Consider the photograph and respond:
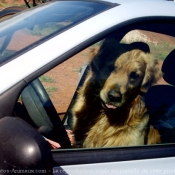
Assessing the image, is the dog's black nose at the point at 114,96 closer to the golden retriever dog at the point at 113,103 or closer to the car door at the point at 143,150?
the golden retriever dog at the point at 113,103

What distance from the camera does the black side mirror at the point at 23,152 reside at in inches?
60.5

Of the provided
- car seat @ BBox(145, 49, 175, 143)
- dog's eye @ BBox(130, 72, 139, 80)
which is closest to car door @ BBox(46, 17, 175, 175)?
car seat @ BBox(145, 49, 175, 143)

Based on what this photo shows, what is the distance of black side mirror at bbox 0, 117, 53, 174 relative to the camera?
154cm

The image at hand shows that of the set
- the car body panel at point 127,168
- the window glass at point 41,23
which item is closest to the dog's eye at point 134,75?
the window glass at point 41,23

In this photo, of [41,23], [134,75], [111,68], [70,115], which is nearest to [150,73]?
[134,75]

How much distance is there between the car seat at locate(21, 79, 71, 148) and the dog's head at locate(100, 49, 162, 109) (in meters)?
0.34

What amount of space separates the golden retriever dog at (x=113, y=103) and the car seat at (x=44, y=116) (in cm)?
13

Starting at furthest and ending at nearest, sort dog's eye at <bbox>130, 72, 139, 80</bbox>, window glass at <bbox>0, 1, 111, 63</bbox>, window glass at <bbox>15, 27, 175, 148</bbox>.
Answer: dog's eye at <bbox>130, 72, 139, 80</bbox>
window glass at <bbox>15, 27, 175, 148</bbox>
window glass at <bbox>0, 1, 111, 63</bbox>

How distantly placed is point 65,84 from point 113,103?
37 cm

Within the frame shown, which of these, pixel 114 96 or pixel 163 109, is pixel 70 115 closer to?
pixel 114 96

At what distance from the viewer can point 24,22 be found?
8.05 feet

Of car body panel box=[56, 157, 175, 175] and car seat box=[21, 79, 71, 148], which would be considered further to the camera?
car seat box=[21, 79, 71, 148]

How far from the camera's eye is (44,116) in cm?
215

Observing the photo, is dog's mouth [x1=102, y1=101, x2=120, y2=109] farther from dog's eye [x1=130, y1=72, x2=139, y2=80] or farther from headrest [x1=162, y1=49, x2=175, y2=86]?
headrest [x1=162, y1=49, x2=175, y2=86]
